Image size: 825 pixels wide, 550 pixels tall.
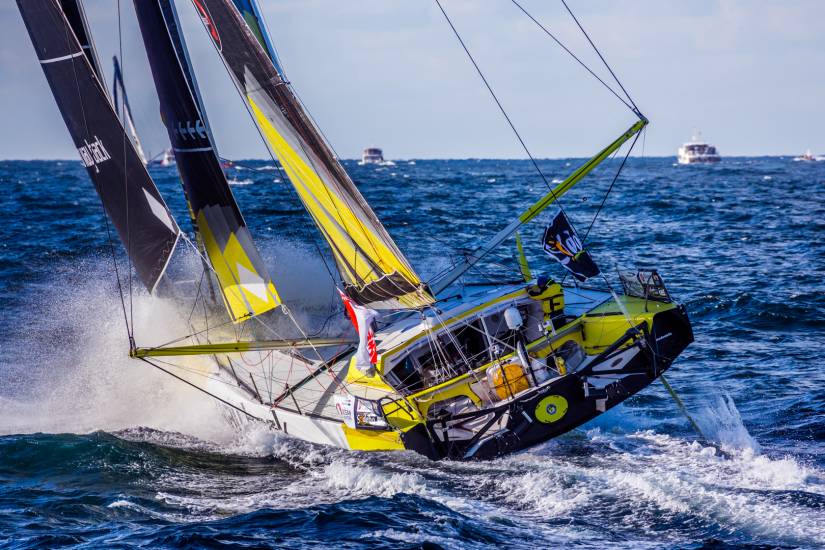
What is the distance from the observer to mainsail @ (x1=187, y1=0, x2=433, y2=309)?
14.9 m

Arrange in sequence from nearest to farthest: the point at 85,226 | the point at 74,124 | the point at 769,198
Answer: the point at 74,124
the point at 85,226
the point at 769,198

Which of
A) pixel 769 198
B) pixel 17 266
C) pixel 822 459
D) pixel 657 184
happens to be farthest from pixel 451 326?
pixel 657 184

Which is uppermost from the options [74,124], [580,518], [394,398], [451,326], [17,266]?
[74,124]


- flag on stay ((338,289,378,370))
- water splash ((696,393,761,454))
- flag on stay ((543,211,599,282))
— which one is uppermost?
flag on stay ((543,211,599,282))

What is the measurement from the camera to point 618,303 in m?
15.4

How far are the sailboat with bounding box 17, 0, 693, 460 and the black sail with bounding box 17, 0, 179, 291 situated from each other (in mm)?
32

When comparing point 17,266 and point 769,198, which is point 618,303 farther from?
point 769,198

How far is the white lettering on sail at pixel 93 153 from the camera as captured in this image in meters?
17.2

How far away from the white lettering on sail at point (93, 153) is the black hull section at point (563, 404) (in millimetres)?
7804

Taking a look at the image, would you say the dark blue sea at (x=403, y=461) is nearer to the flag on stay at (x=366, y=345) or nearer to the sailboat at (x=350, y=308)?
the sailboat at (x=350, y=308)

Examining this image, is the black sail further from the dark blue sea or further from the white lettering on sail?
the dark blue sea

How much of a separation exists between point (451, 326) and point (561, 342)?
1.88 metres

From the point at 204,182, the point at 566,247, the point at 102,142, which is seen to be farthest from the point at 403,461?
the point at 102,142

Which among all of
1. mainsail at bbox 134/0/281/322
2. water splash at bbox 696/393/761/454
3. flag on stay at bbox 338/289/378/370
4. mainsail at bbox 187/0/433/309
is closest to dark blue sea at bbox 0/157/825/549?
water splash at bbox 696/393/761/454
